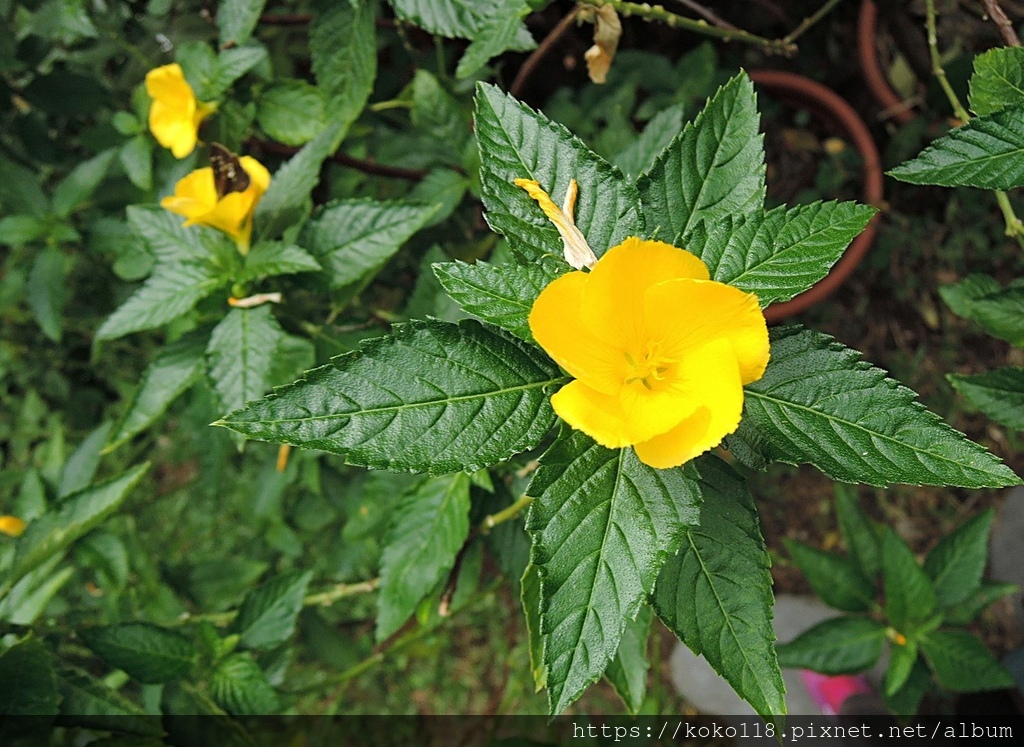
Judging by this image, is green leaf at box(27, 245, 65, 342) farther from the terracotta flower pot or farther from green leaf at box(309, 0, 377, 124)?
the terracotta flower pot

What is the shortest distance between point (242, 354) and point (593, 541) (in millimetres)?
623

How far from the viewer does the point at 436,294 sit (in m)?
1.32

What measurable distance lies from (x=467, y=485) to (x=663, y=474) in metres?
0.46

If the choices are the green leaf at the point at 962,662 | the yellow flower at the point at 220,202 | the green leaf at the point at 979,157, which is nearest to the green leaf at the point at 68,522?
A: the yellow flower at the point at 220,202

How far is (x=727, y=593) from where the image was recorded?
2.44 feet

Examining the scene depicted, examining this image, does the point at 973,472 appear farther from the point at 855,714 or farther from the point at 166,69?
the point at 855,714

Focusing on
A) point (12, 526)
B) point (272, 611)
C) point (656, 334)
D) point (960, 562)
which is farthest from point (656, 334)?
point (12, 526)

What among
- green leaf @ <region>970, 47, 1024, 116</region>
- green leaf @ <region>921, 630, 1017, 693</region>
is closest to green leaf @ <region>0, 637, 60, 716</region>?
green leaf @ <region>970, 47, 1024, 116</region>

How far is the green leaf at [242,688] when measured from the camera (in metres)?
1.21

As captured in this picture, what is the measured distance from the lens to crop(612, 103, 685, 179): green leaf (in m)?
1.20

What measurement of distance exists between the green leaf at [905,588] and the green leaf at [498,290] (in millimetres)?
1160

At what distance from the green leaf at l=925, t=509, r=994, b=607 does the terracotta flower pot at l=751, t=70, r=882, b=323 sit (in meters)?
0.62

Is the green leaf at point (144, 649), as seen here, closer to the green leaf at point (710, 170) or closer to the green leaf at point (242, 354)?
the green leaf at point (242, 354)

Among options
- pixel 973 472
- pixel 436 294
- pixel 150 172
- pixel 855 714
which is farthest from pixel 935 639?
pixel 150 172
